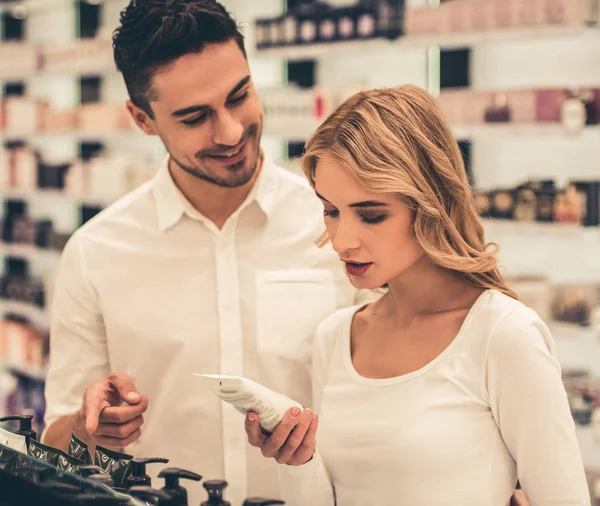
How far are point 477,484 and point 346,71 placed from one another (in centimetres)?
351

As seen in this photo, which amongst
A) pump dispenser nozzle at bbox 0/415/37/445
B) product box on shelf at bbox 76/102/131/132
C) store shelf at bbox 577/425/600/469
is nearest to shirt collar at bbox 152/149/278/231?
pump dispenser nozzle at bbox 0/415/37/445

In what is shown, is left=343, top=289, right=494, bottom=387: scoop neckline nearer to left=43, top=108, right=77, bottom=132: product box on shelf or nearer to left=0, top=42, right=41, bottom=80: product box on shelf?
left=43, top=108, right=77, bottom=132: product box on shelf

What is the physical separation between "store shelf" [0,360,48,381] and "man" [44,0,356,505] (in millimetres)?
4102

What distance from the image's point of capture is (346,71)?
15.6 ft

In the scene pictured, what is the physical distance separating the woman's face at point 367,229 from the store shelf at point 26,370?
475cm

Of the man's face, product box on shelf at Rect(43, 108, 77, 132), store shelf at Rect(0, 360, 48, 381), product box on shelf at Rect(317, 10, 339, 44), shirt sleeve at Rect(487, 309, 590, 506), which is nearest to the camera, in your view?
shirt sleeve at Rect(487, 309, 590, 506)

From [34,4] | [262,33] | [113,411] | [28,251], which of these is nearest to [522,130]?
[262,33]

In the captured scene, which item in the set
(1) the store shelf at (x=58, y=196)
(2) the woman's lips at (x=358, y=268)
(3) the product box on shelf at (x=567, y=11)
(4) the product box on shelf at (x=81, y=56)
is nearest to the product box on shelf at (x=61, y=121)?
(4) the product box on shelf at (x=81, y=56)

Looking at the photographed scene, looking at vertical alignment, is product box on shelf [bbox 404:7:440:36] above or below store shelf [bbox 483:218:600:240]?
above

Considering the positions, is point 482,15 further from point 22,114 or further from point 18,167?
point 18,167

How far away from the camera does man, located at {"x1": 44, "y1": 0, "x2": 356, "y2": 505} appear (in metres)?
1.90

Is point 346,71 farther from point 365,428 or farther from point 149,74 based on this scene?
point 365,428

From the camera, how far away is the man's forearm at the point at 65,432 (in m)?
1.75

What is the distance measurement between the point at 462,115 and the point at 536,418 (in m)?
2.45
